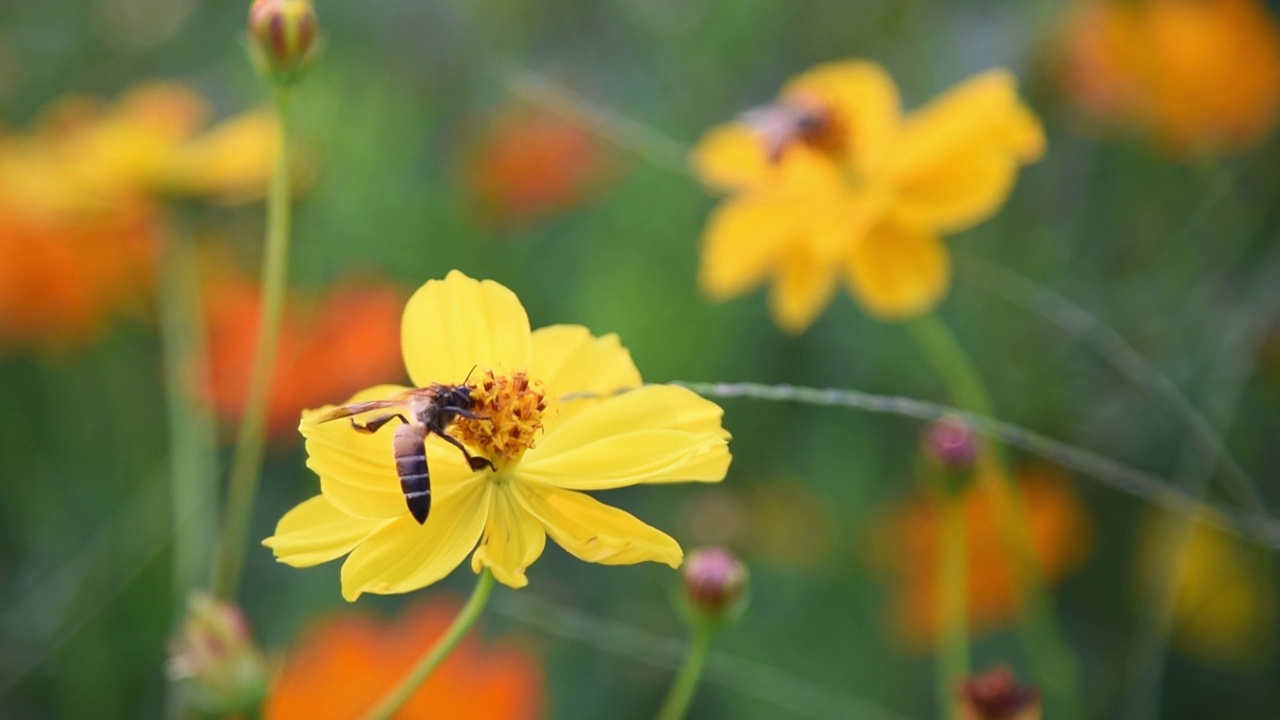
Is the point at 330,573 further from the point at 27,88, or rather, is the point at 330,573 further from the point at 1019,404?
the point at 27,88

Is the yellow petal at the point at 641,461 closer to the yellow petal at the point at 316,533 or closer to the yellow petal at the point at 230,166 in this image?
the yellow petal at the point at 316,533

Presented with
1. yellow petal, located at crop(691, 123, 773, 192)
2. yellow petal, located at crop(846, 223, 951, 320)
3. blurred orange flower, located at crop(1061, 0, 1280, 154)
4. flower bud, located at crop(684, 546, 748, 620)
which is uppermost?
blurred orange flower, located at crop(1061, 0, 1280, 154)

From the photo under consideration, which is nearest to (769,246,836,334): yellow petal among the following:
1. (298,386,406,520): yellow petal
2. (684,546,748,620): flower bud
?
(684,546,748,620): flower bud

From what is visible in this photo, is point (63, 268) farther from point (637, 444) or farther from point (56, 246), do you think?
point (637, 444)

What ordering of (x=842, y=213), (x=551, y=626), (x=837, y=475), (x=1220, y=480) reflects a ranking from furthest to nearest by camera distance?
(x=837, y=475) < (x=1220, y=480) < (x=842, y=213) < (x=551, y=626)

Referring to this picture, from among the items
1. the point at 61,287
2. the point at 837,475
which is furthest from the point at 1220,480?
the point at 61,287

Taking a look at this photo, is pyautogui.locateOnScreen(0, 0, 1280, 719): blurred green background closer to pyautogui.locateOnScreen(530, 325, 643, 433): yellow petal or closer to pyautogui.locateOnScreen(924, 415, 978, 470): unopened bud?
pyautogui.locateOnScreen(924, 415, 978, 470): unopened bud
